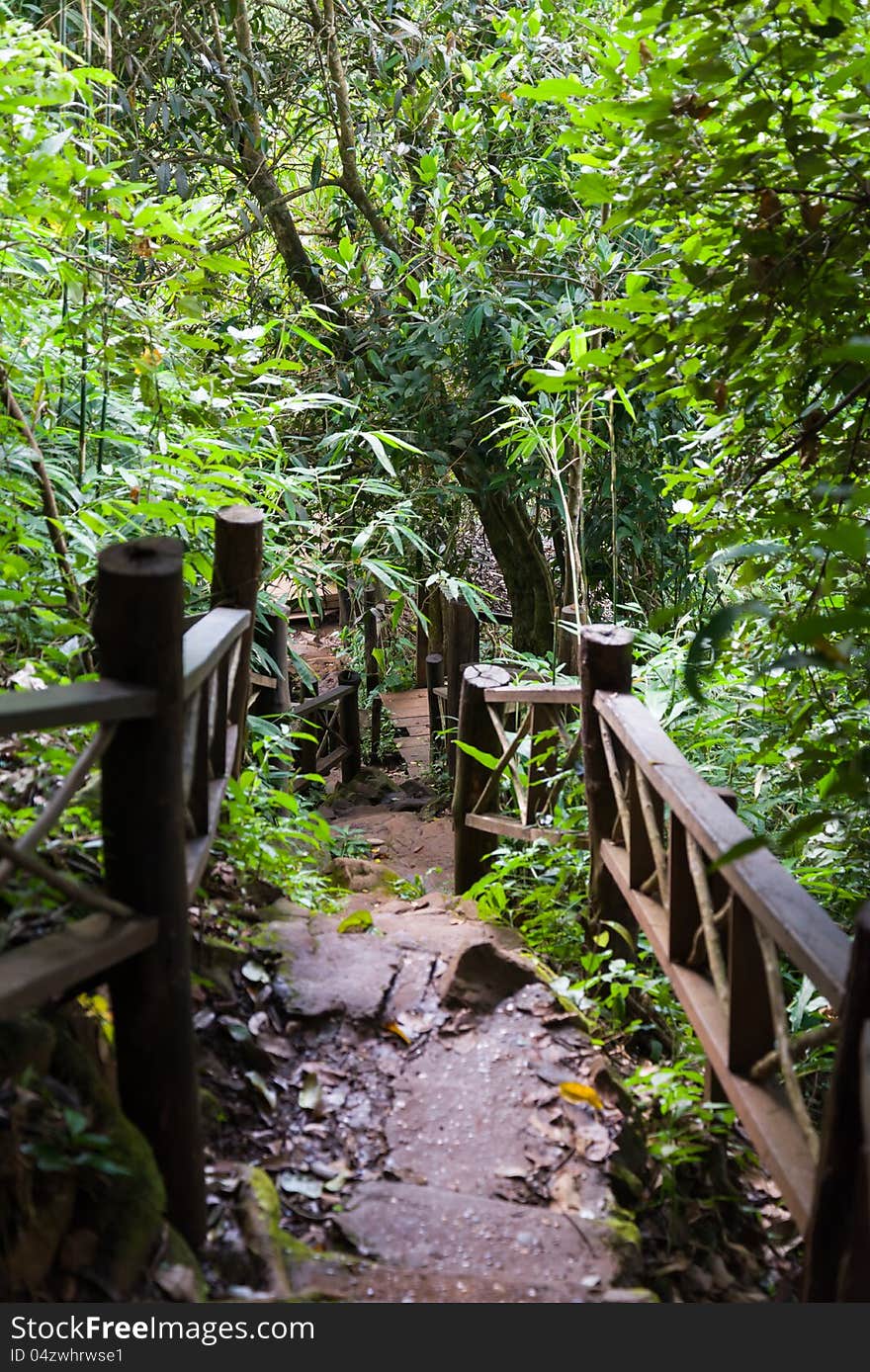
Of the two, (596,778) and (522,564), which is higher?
(522,564)

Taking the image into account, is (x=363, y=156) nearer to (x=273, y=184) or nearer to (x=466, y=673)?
(x=273, y=184)

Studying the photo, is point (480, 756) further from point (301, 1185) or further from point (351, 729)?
point (351, 729)

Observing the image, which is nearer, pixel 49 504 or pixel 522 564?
pixel 49 504

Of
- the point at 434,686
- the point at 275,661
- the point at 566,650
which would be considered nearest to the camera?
the point at 275,661

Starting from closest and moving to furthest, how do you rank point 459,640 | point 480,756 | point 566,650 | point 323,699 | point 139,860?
point 139,860, point 480,756, point 566,650, point 323,699, point 459,640

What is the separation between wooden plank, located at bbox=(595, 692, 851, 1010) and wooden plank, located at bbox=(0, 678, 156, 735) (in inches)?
42.6

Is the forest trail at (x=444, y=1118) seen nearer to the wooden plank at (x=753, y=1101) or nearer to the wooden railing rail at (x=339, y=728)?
the wooden plank at (x=753, y=1101)

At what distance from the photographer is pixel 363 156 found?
23.5 ft

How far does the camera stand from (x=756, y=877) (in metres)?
2.31

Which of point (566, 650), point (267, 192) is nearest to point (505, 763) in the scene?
point (566, 650)

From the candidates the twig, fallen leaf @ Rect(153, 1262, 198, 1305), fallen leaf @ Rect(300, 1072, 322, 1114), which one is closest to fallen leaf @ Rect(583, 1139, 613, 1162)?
fallen leaf @ Rect(300, 1072, 322, 1114)

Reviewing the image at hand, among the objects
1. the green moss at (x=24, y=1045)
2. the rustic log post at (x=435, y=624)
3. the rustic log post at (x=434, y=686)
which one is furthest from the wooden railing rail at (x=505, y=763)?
the rustic log post at (x=435, y=624)

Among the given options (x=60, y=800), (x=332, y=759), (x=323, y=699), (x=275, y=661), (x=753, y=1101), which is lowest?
(x=332, y=759)

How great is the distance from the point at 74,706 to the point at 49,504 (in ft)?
6.70
